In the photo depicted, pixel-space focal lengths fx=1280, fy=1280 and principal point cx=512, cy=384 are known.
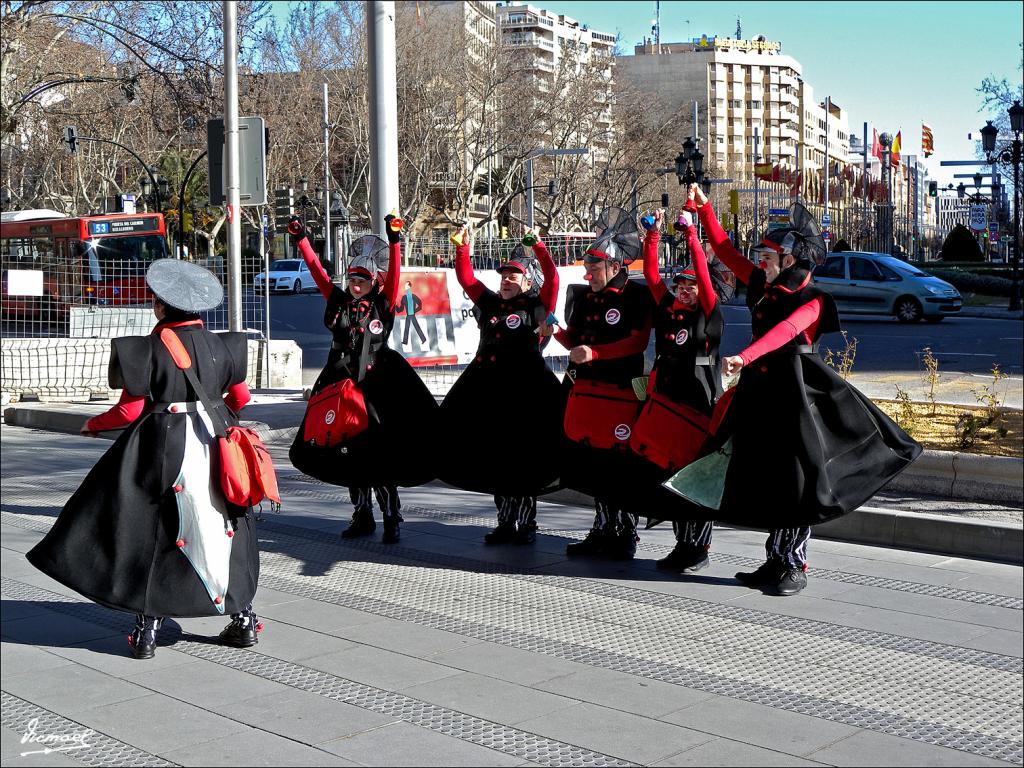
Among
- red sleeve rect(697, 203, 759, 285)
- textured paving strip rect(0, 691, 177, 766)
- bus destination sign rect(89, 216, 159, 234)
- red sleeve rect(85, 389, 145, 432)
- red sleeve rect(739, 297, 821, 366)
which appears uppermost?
bus destination sign rect(89, 216, 159, 234)

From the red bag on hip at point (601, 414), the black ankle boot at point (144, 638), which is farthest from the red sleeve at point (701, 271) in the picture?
the black ankle boot at point (144, 638)

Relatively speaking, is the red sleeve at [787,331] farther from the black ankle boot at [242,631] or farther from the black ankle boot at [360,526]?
the black ankle boot at [360,526]

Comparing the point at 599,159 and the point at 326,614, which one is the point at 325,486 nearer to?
the point at 326,614

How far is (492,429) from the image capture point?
7500 millimetres

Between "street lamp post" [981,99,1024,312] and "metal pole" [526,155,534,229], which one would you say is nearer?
"street lamp post" [981,99,1024,312]

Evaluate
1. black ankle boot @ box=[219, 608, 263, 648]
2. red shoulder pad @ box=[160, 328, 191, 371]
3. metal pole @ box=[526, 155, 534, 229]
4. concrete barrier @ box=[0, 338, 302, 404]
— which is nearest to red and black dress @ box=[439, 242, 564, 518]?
black ankle boot @ box=[219, 608, 263, 648]

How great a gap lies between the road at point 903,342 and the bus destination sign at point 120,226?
18.3ft

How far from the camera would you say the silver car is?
26.9 m

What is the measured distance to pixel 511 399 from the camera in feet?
24.6

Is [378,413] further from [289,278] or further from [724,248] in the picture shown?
[289,278]

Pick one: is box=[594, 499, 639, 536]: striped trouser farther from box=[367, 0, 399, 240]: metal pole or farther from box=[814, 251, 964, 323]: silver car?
box=[814, 251, 964, 323]: silver car

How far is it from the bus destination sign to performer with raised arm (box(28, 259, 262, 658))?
30547 millimetres

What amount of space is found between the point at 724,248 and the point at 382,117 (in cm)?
557

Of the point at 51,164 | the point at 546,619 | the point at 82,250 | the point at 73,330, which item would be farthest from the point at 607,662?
the point at 51,164
